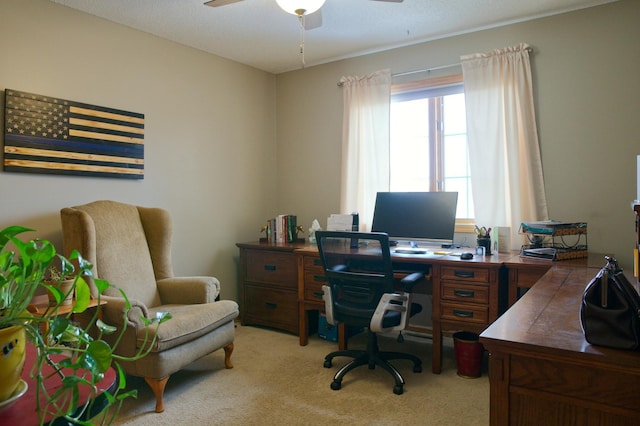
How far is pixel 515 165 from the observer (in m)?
3.17

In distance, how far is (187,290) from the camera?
2984 mm

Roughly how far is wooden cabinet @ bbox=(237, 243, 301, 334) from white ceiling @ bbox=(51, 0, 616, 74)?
5.61 ft

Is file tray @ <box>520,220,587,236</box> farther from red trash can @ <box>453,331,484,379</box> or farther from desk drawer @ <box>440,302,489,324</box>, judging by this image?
red trash can @ <box>453,331,484,379</box>

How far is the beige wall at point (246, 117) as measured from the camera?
2805 mm

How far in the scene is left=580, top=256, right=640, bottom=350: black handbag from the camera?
3.56 feet

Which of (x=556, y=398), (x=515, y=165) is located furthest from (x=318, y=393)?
(x=515, y=165)

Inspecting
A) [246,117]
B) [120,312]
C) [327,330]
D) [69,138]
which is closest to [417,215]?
[327,330]

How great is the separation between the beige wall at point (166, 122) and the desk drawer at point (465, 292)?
211 centimetres

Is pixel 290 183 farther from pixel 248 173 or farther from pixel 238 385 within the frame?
pixel 238 385

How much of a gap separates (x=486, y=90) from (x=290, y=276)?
2.11 m

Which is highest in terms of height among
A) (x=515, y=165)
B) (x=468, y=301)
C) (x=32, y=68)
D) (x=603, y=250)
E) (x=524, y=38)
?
(x=524, y=38)

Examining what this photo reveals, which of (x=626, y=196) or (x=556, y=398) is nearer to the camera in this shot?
(x=556, y=398)

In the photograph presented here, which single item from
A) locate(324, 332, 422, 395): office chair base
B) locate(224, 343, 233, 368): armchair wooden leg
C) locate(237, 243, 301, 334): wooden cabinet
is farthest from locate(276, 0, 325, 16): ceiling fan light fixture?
locate(224, 343, 233, 368): armchair wooden leg

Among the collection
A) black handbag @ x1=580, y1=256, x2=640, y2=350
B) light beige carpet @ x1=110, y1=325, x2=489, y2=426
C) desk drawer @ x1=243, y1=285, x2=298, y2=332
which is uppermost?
black handbag @ x1=580, y1=256, x2=640, y2=350
